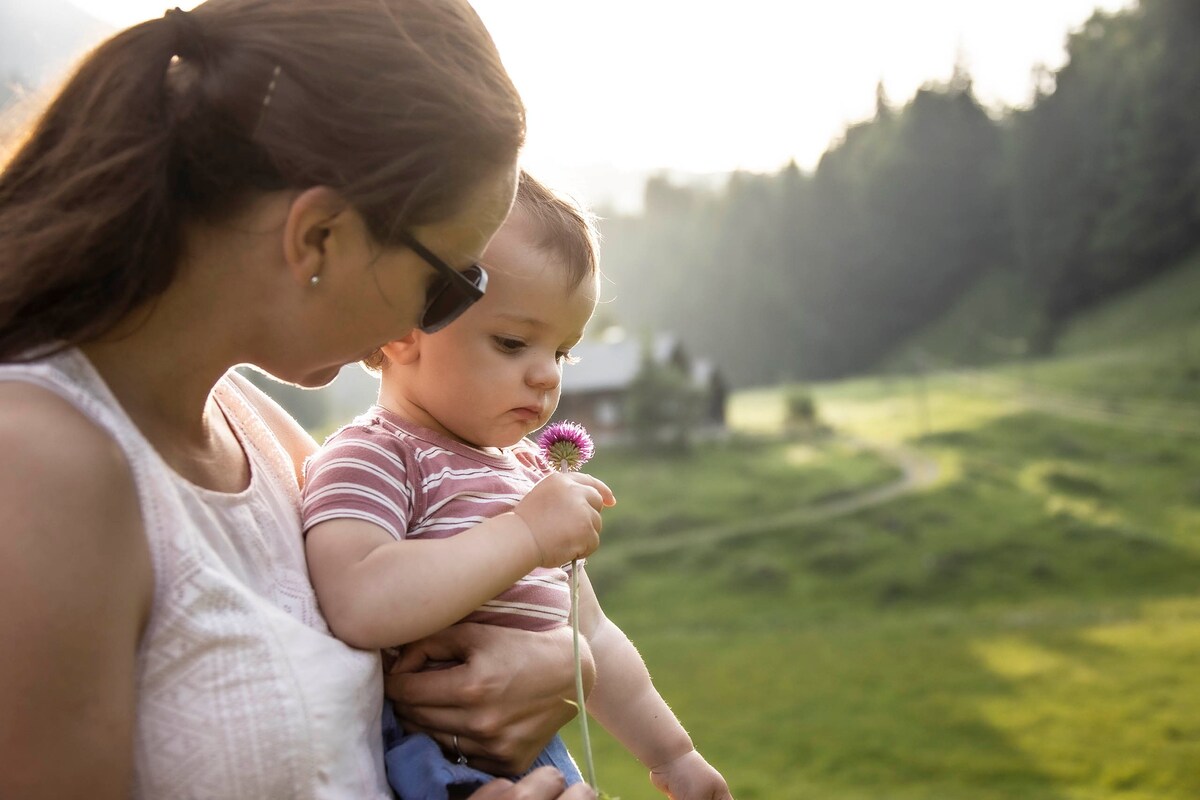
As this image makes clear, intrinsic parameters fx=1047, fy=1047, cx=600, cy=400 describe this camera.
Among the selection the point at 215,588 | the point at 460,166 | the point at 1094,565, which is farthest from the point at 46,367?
the point at 1094,565

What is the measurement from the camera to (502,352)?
6.90 feet

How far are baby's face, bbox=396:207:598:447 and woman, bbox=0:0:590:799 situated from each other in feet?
1.28

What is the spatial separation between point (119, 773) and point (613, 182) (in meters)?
99.4

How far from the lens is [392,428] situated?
80.7 inches

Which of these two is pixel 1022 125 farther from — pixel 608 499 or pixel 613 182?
pixel 613 182

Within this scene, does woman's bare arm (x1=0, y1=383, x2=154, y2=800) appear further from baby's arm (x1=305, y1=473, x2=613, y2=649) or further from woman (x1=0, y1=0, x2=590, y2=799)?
baby's arm (x1=305, y1=473, x2=613, y2=649)

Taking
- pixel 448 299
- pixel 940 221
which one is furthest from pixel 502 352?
pixel 940 221

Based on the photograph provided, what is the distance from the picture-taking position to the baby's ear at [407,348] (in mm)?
2098

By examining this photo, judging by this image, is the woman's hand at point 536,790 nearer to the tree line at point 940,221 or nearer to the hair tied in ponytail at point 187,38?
the hair tied in ponytail at point 187,38

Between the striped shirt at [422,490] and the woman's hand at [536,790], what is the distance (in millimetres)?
335

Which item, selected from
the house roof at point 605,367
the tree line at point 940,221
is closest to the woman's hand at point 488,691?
the house roof at point 605,367

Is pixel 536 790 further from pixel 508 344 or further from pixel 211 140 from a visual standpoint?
pixel 211 140

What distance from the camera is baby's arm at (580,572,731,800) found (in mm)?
2252

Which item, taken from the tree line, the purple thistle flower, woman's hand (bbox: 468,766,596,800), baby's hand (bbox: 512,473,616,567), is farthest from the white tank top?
the tree line
